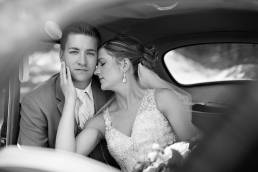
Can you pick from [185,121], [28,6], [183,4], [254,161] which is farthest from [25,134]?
[254,161]

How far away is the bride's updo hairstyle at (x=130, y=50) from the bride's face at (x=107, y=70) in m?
0.03

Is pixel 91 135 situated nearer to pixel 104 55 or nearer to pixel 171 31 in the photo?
pixel 104 55

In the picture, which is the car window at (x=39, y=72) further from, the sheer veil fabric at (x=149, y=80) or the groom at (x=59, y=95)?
the sheer veil fabric at (x=149, y=80)

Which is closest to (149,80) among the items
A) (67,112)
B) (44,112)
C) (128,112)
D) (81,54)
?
(128,112)

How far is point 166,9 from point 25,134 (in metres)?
1.04

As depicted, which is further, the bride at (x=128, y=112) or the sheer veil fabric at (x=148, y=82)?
the sheer veil fabric at (x=148, y=82)

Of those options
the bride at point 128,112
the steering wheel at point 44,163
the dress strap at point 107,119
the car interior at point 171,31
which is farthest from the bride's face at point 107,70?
the steering wheel at point 44,163

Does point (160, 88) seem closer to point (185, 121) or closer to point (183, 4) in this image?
point (185, 121)

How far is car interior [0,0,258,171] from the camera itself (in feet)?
6.14

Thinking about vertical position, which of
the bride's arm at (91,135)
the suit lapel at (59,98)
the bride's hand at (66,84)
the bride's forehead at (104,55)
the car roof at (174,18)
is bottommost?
the bride's arm at (91,135)

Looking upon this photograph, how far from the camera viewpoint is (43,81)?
3.14 meters

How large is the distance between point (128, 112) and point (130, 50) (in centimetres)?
40

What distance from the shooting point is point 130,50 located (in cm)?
309

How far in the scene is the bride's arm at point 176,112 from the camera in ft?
9.74
